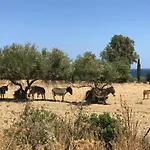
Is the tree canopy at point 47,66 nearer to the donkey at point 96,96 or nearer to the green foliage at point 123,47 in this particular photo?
the donkey at point 96,96

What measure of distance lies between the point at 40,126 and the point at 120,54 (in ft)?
236

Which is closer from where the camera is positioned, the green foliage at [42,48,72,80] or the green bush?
the green bush

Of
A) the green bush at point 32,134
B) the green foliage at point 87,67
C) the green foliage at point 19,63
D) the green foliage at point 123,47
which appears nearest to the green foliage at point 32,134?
the green bush at point 32,134

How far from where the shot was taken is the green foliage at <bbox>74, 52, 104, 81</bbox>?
109ft

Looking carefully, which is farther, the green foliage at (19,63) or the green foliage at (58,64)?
the green foliage at (58,64)

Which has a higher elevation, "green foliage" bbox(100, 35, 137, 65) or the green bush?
"green foliage" bbox(100, 35, 137, 65)

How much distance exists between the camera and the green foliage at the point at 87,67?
1314 inches

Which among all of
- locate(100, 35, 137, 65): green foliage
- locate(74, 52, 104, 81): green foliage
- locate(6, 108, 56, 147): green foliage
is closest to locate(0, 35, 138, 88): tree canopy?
locate(74, 52, 104, 81): green foliage

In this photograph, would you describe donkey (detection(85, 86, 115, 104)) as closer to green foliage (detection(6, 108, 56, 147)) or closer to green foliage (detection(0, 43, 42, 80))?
green foliage (detection(0, 43, 42, 80))

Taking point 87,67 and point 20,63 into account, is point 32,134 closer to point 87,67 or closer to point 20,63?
point 20,63

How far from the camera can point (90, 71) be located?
33344mm

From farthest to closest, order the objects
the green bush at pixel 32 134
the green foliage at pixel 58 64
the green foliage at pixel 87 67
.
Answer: the green foliage at pixel 58 64 < the green foliage at pixel 87 67 < the green bush at pixel 32 134

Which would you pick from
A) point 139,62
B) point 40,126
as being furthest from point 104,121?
point 139,62

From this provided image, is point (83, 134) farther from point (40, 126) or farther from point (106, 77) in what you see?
point (106, 77)
